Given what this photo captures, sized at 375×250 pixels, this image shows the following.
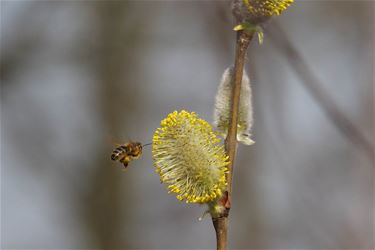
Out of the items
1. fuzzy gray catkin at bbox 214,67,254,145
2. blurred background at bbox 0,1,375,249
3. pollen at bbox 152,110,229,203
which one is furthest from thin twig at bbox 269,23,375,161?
blurred background at bbox 0,1,375,249

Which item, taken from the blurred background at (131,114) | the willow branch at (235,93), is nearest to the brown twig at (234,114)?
the willow branch at (235,93)

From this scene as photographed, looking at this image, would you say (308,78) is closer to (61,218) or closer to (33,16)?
(33,16)

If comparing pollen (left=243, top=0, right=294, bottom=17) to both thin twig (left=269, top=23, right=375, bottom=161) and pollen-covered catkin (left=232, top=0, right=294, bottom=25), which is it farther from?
thin twig (left=269, top=23, right=375, bottom=161)

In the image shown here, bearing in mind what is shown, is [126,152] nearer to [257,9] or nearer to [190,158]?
[190,158]

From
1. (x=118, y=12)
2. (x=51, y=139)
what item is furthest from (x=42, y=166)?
(x=118, y=12)

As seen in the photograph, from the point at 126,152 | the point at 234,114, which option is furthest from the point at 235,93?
the point at 126,152

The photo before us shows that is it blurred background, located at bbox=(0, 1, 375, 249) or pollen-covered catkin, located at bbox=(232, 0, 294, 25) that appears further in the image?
blurred background, located at bbox=(0, 1, 375, 249)

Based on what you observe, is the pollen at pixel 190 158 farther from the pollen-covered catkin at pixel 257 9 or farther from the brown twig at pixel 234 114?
the pollen-covered catkin at pixel 257 9
